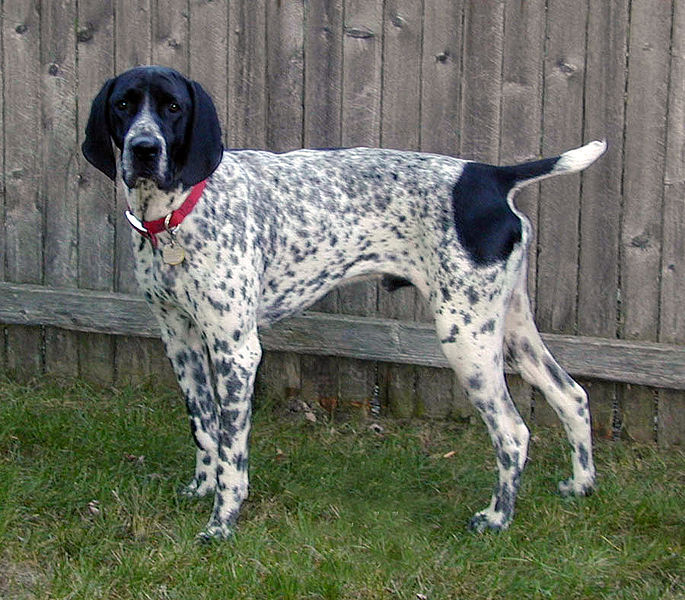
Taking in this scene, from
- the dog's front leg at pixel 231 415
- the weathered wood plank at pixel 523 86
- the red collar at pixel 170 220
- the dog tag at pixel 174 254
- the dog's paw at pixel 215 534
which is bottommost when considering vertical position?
the dog's paw at pixel 215 534

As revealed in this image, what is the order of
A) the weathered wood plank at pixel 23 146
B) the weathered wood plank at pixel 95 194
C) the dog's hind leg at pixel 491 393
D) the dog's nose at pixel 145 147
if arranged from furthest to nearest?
the weathered wood plank at pixel 23 146 → the weathered wood plank at pixel 95 194 → the dog's hind leg at pixel 491 393 → the dog's nose at pixel 145 147

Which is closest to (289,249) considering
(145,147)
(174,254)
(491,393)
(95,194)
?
(174,254)

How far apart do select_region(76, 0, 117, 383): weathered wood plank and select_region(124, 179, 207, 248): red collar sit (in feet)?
5.80

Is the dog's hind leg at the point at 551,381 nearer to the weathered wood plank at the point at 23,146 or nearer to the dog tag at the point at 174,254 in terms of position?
the dog tag at the point at 174,254

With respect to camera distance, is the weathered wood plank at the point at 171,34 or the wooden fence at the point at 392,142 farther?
the weathered wood plank at the point at 171,34

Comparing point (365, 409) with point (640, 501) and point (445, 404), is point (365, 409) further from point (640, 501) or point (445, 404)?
point (640, 501)

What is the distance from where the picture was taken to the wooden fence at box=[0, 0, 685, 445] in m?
4.75

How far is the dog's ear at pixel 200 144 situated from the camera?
3637mm

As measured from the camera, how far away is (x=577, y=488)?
434 centimetres

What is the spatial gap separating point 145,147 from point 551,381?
1.86m

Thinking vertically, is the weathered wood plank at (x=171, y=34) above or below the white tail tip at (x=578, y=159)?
above

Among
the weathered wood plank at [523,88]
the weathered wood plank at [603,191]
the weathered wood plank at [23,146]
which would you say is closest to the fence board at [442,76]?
the weathered wood plank at [523,88]

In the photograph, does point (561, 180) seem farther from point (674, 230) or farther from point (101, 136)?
point (101, 136)

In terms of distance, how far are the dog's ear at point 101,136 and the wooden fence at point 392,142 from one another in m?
1.55
